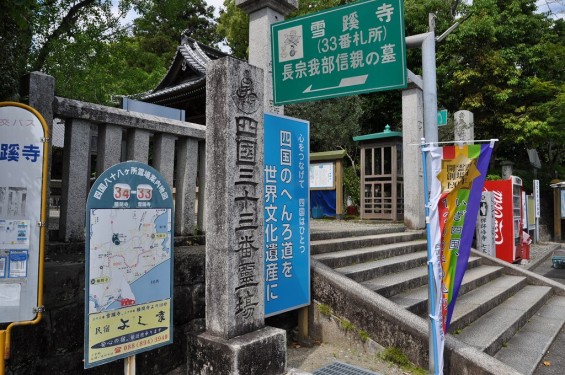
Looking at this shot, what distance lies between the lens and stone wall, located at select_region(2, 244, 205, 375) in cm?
315

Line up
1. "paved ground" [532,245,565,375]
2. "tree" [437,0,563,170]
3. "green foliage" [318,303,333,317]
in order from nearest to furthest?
"paved ground" [532,245,565,375], "green foliage" [318,303,333,317], "tree" [437,0,563,170]

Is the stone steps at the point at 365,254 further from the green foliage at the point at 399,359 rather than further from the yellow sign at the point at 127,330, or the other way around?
the yellow sign at the point at 127,330

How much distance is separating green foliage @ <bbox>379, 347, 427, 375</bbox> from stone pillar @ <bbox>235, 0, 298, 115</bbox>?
12.2ft

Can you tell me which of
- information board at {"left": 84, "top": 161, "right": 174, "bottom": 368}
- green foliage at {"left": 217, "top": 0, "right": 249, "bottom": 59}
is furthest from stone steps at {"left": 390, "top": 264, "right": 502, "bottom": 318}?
green foliage at {"left": 217, "top": 0, "right": 249, "bottom": 59}

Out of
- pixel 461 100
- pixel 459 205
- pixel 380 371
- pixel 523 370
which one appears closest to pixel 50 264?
pixel 380 371

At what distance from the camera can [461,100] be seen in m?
20.1

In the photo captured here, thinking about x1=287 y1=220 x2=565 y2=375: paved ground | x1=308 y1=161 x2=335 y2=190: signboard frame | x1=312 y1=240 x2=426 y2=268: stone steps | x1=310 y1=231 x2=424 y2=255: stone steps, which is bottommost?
x1=287 y1=220 x2=565 y2=375: paved ground

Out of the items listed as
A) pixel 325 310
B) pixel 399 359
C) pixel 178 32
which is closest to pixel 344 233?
pixel 325 310

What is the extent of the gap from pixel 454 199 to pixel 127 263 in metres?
2.84

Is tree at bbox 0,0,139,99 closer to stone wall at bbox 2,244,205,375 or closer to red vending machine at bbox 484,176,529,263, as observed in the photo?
stone wall at bbox 2,244,205,375

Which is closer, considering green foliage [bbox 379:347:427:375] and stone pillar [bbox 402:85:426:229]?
green foliage [bbox 379:347:427:375]

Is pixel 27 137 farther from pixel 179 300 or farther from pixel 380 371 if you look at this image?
pixel 380 371

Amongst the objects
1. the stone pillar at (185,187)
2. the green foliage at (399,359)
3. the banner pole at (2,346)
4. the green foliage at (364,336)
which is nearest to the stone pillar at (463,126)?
the green foliage at (364,336)

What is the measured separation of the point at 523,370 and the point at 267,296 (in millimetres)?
2981
